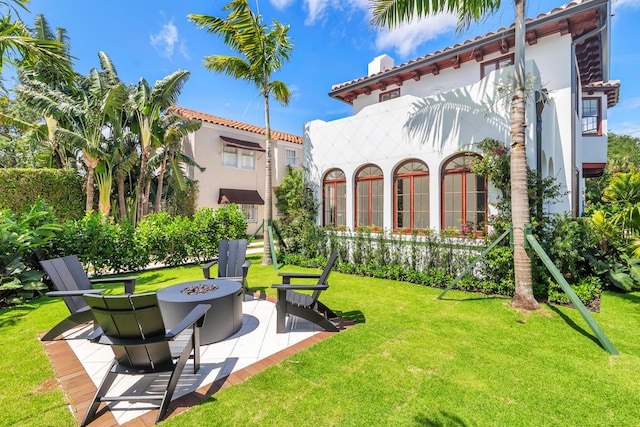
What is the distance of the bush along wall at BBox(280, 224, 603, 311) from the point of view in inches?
324

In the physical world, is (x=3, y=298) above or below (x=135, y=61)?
below

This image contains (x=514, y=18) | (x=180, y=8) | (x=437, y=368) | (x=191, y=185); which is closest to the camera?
(x=437, y=368)

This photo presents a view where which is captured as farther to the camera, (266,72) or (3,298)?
(266,72)

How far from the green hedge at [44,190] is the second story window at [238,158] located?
1088cm

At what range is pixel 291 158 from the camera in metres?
31.2

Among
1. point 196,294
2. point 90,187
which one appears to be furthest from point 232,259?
point 90,187

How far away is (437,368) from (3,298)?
37.1ft

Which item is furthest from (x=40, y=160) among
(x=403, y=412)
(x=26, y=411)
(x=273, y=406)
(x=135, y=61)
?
(x=403, y=412)

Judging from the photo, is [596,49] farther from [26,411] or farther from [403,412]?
[26,411]

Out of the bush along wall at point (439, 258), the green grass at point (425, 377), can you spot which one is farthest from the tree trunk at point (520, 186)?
Answer: the bush along wall at point (439, 258)

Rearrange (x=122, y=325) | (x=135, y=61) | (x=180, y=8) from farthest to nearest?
(x=135, y=61) → (x=180, y=8) → (x=122, y=325)

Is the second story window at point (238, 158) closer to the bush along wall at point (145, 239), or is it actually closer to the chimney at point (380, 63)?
the bush along wall at point (145, 239)

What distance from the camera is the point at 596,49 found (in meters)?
13.4

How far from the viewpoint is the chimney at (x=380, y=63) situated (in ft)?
57.2
